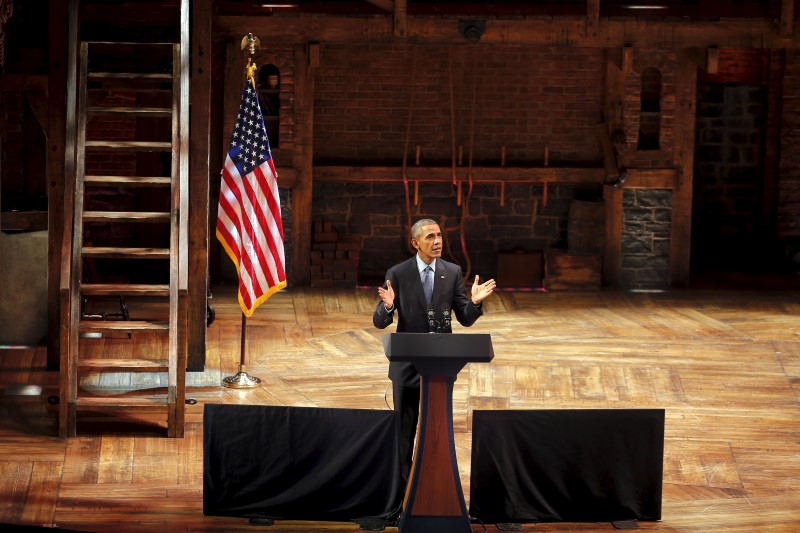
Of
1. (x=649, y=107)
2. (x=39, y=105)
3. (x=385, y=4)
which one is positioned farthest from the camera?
(x=649, y=107)

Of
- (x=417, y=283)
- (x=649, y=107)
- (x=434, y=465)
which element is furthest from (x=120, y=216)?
(x=649, y=107)

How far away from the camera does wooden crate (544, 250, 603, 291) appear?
13734 millimetres

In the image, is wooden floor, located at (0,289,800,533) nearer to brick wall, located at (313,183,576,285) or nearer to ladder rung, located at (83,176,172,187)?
brick wall, located at (313,183,576,285)

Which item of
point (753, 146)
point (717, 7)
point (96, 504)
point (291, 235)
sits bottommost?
point (96, 504)

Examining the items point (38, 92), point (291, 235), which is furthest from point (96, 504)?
point (291, 235)

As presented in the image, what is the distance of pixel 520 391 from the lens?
959 centimetres

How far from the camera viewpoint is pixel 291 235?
13.6 metres

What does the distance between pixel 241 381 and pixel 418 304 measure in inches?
119

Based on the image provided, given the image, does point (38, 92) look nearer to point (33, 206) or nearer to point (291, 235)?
point (33, 206)

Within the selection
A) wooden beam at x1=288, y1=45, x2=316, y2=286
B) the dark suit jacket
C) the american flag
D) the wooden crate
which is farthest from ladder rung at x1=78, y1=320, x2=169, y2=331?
the wooden crate

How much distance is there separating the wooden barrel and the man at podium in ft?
22.8

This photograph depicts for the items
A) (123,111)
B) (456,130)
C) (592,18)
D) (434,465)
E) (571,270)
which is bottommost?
(434,465)

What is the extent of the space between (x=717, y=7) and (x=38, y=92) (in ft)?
22.3

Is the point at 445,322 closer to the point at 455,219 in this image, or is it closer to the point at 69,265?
the point at 69,265
